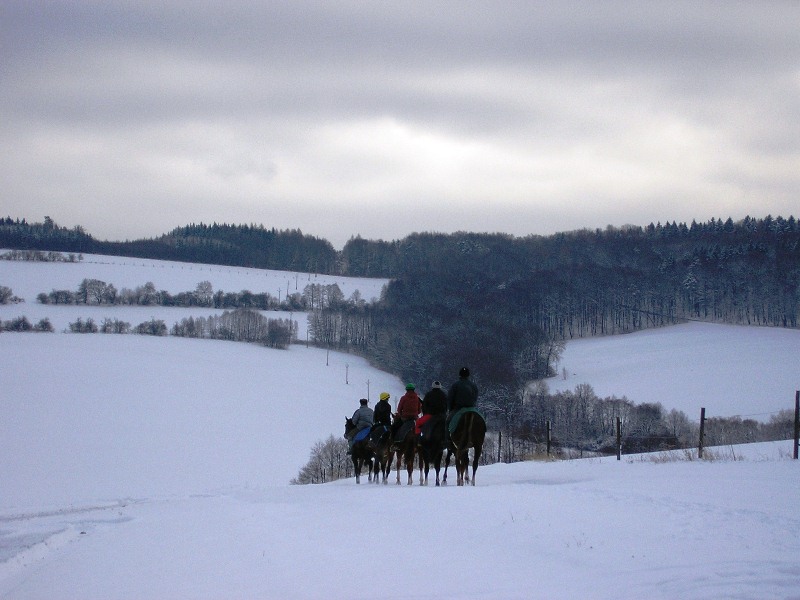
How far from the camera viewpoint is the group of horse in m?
16.8

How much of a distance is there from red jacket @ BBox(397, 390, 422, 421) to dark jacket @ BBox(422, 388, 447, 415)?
1.04 m

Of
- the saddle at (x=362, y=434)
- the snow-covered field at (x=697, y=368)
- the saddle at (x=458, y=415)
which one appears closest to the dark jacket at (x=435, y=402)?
the saddle at (x=458, y=415)

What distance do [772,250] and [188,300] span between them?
123 m

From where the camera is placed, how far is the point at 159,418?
278 feet

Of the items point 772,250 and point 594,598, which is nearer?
point 594,598

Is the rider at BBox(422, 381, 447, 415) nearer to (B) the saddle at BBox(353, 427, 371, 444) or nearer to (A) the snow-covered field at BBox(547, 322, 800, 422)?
(B) the saddle at BBox(353, 427, 371, 444)

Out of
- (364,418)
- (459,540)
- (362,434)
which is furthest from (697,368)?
(459,540)

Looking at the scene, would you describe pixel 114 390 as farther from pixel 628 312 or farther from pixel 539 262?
pixel 539 262

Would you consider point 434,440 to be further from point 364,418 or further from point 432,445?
point 364,418

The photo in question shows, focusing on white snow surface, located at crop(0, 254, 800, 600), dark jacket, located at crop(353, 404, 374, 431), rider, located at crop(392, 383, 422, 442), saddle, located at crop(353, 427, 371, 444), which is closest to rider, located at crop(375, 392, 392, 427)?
saddle, located at crop(353, 427, 371, 444)

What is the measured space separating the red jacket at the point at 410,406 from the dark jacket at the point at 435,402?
1.04 metres

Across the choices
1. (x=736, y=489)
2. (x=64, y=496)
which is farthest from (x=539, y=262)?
(x=736, y=489)

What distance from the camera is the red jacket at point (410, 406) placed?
1897cm

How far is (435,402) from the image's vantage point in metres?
17.7
